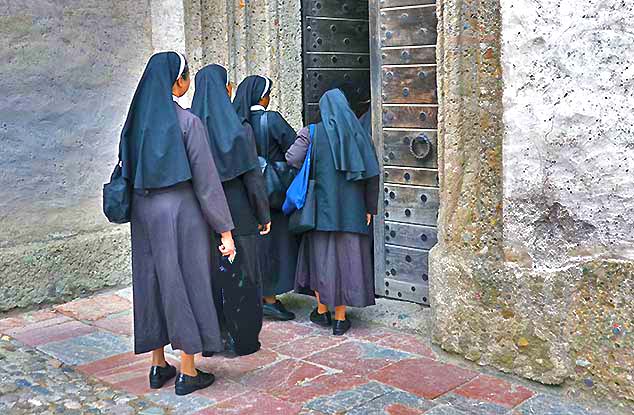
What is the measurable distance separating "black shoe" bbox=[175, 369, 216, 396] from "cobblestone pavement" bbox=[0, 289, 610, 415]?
4 cm

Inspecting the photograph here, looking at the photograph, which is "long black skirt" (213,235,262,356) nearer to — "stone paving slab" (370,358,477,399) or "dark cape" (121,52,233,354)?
"dark cape" (121,52,233,354)

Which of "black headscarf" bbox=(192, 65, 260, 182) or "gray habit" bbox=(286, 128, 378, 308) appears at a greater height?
"black headscarf" bbox=(192, 65, 260, 182)

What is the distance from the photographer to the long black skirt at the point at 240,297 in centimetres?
483

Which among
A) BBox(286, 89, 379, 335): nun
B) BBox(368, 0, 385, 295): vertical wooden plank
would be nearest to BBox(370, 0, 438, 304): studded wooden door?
BBox(368, 0, 385, 295): vertical wooden plank

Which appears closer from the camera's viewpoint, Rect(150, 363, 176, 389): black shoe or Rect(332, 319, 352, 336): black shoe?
Rect(150, 363, 176, 389): black shoe

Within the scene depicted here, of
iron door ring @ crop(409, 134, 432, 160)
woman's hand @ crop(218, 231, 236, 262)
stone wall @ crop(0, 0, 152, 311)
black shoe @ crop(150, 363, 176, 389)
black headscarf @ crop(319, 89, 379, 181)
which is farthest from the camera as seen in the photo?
stone wall @ crop(0, 0, 152, 311)

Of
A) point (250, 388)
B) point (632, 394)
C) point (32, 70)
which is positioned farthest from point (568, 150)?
point (32, 70)

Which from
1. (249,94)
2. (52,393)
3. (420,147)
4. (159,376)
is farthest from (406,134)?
(52,393)

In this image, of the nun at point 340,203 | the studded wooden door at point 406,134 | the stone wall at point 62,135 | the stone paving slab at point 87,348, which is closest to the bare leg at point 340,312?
the nun at point 340,203

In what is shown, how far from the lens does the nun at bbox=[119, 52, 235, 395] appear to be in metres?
4.27

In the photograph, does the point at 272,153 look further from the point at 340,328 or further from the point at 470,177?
the point at 470,177

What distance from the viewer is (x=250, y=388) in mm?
4586

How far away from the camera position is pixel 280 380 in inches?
185

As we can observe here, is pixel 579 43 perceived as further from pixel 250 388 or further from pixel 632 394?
pixel 250 388
